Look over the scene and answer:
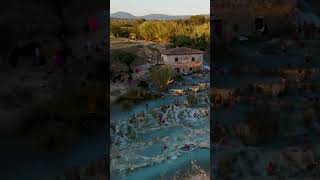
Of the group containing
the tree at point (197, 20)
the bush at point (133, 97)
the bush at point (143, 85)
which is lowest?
the bush at point (133, 97)

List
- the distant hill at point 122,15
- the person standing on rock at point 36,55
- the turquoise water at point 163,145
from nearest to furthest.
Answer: the person standing on rock at point 36,55 → the distant hill at point 122,15 → the turquoise water at point 163,145

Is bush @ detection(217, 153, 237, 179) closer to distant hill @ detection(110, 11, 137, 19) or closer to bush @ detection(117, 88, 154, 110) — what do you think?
→ bush @ detection(117, 88, 154, 110)

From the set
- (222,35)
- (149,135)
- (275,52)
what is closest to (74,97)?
(149,135)

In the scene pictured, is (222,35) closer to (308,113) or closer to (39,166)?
(308,113)

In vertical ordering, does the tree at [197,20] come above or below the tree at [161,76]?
above

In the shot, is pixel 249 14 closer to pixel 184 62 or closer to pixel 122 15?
pixel 184 62

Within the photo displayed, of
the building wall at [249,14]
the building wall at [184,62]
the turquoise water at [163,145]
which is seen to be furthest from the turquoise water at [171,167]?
the building wall at [249,14]

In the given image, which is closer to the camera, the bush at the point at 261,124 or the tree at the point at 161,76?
the bush at the point at 261,124

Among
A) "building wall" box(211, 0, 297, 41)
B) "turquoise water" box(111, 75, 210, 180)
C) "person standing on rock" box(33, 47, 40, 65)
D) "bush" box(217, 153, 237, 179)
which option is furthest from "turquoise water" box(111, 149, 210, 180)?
"person standing on rock" box(33, 47, 40, 65)

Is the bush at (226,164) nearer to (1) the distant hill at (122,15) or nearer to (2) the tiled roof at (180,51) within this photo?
(2) the tiled roof at (180,51)
